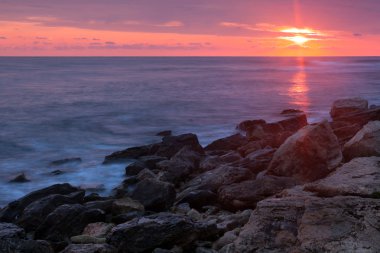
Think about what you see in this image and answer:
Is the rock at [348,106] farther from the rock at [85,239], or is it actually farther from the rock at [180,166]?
the rock at [85,239]

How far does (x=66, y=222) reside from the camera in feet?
30.6

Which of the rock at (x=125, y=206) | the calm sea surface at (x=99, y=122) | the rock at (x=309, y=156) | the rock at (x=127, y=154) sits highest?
the rock at (x=309, y=156)

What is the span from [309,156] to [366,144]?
117 centimetres

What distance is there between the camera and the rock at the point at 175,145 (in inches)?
648

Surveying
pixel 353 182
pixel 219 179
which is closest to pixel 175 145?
pixel 219 179

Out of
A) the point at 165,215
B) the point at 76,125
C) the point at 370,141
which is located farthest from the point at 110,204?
the point at 76,125

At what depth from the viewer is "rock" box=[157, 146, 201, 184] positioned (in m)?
12.9

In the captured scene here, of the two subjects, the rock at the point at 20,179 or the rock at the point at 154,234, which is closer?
the rock at the point at 154,234

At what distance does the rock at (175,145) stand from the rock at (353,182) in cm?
852

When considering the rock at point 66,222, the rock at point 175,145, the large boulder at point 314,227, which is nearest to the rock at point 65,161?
the rock at point 175,145

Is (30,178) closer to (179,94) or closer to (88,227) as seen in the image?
(88,227)

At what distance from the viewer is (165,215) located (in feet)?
25.6

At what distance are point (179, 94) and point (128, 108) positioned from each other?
11.7 metres

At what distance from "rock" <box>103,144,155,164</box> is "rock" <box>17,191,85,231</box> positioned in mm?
6083
